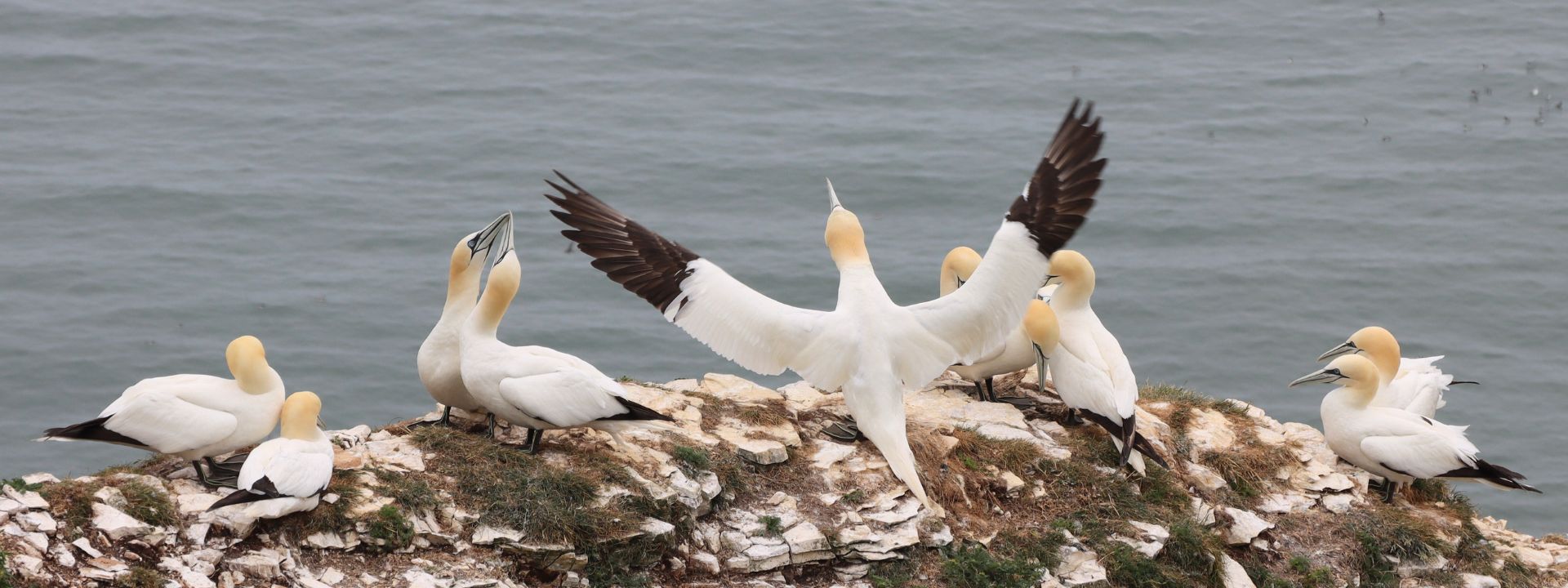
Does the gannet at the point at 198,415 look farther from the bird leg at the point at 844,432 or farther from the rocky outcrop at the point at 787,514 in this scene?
the bird leg at the point at 844,432

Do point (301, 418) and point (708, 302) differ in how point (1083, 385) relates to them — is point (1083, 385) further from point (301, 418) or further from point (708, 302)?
point (301, 418)

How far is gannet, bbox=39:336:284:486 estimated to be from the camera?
26.8 feet

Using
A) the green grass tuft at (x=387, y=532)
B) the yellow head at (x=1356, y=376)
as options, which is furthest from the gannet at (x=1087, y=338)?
the green grass tuft at (x=387, y=532)

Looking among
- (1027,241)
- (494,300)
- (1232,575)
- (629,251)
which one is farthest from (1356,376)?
(494,300)

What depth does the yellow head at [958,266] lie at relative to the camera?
11.2 m

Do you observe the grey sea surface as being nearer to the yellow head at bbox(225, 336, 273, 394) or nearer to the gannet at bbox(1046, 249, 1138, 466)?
the gannet at bbox(1046, 249, 1138, 466)

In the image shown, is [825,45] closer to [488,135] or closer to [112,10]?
[488,135]

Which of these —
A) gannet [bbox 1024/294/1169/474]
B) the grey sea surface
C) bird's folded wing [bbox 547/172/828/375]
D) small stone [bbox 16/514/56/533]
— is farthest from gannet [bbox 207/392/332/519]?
the grey sea surface

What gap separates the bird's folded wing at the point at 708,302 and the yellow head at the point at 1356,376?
126 inches

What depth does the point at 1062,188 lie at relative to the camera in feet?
30.7

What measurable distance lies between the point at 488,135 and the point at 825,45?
244 inches

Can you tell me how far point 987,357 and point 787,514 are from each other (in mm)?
1810

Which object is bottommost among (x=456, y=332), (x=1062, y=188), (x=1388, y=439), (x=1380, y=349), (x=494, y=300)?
(x=1388, y=439)

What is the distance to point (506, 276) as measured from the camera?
30.2 ft
